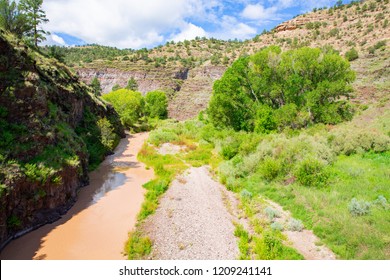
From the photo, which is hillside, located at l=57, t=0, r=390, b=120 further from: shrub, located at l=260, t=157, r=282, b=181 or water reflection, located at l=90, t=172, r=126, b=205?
water reflection, located at l=90, t=172, r=126, b=205

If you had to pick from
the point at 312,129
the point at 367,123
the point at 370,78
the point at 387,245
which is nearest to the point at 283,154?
the point at 312,129

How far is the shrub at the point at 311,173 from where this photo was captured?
1486 centimetres

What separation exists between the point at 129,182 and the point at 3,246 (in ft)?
34.7

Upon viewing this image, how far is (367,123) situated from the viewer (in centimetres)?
2439

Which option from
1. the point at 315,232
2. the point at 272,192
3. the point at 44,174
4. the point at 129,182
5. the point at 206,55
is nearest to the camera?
the point at 315,232

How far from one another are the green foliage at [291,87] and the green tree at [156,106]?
103 ft

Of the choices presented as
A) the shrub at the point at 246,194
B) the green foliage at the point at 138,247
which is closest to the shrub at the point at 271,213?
the shrub at the point at 246,194

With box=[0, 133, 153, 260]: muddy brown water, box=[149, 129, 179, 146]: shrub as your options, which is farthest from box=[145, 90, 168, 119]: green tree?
box=[0, 133, 153, 260]: muddy brown water

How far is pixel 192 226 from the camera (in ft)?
41.7

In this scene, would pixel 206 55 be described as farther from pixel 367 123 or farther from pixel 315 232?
pixel 315 232

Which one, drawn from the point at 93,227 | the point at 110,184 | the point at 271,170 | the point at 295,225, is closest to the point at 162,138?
the point at 110,184

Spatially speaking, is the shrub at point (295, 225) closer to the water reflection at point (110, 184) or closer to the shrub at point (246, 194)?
the shrub at point (246, 194)

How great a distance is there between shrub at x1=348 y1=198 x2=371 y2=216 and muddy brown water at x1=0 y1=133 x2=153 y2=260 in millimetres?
11033

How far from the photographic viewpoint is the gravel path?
10609 millimetres
